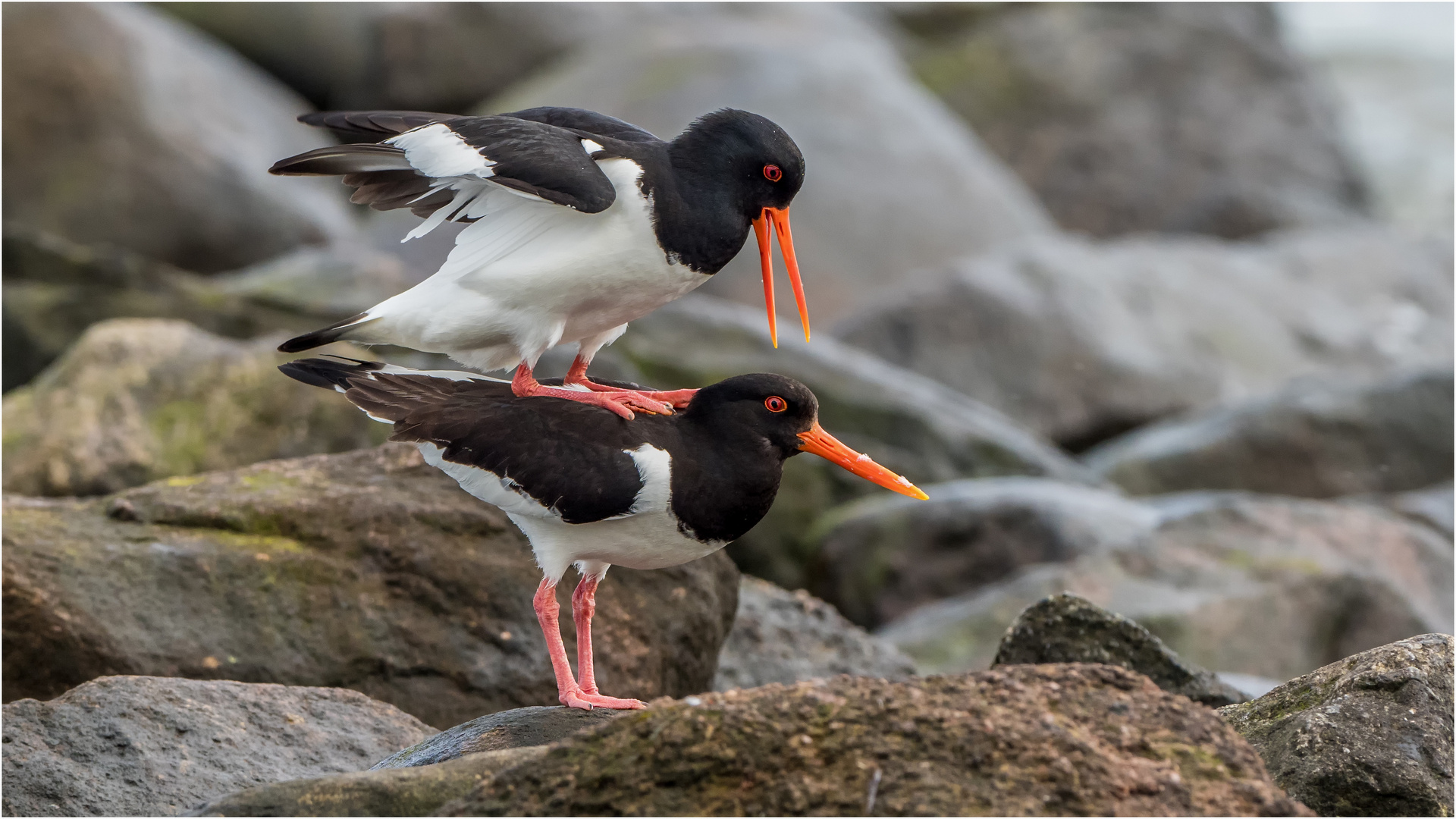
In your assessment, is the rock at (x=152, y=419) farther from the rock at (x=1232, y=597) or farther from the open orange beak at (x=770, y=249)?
the open orange beak at (x=770, y=249)

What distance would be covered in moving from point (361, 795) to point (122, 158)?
1260cm

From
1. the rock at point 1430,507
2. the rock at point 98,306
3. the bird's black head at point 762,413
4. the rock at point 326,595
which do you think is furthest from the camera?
the rock at point 98,306

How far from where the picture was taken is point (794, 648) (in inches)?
311

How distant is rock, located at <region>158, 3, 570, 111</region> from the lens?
736 inches

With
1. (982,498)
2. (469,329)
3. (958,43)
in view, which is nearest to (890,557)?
(982,498)

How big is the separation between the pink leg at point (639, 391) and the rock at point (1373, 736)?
2094mm

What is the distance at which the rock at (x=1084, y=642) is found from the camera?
585 cm

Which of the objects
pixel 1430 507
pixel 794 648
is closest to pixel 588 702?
pixel 794 648

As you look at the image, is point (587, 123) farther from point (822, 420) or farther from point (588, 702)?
point (822, 420)

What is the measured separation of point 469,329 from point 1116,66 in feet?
60.8

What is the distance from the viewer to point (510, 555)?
659 cm

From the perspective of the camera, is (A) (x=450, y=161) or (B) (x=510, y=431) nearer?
(A) (x=450, y=161)

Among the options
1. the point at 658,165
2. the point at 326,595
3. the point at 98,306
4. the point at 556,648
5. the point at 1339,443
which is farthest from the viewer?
the point at 1339,443

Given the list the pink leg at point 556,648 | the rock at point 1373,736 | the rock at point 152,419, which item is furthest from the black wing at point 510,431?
the rock at point 152,419
